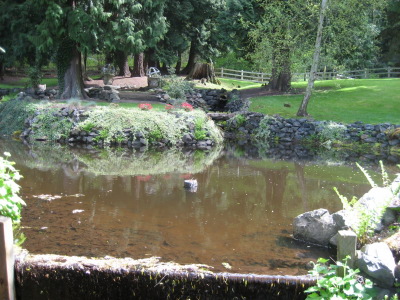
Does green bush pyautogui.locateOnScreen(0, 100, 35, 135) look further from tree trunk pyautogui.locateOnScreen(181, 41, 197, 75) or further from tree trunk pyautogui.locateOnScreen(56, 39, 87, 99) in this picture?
tree trunk pyautogui.locateOnScreen(181, 41, 197, 75)

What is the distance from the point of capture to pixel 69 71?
73.8 ft

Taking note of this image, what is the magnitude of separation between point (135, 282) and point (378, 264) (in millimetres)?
2919

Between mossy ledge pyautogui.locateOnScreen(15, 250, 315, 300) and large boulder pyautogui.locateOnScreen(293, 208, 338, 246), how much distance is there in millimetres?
1959

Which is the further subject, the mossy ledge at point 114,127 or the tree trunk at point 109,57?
the tree trunk at point 109,57

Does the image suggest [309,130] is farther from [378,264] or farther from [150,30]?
[378,264]

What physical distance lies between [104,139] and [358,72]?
29238 mm

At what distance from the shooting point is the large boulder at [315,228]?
Result: 7.25 m

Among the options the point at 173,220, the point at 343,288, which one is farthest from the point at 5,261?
the point at 343,288

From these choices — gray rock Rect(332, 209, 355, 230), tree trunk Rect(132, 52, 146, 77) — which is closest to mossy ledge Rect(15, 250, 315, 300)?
gray rock Rect(332, 209, 355, 230)

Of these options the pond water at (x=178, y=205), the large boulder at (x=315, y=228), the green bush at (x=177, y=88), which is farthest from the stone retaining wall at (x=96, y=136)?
the large boulder at (x=315, y=228)

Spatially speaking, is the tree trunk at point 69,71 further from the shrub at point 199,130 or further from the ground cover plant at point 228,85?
the ground cover plant at point 228,85

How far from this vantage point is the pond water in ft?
21.9

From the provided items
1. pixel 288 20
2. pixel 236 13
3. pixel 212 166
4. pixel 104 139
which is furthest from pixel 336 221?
pixel 236 13

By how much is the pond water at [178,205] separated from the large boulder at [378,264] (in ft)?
3.59
